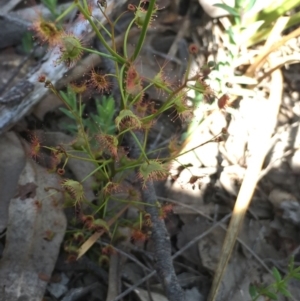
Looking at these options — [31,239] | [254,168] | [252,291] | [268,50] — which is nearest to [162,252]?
[252,291]

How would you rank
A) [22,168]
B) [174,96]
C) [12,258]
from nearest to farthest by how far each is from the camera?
[174,96], [12,258], [22,168]

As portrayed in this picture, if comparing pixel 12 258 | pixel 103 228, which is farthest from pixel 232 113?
pixel 12 258

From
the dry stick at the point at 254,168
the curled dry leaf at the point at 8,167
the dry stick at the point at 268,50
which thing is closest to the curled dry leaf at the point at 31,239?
the curled dry leaf at the point at 8,167

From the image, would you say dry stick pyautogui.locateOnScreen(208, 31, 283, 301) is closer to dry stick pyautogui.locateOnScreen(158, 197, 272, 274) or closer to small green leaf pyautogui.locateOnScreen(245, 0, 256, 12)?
dry stick pyautogui.locateOnScreen(158, 197, 272, 274)

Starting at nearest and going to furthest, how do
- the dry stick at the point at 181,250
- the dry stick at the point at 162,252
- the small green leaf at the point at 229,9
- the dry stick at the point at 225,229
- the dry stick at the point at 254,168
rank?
the dry stick at the point at 162,252, the dry stick at the point at 181,250, the dry stick at the point at 254,168, the dry stick at the point at 225,229, the small green leaf at the point at 229,9

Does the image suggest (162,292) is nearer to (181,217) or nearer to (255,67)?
(181,217)

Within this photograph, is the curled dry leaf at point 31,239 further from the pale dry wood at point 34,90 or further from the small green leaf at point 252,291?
the small green leaf at point 252,291

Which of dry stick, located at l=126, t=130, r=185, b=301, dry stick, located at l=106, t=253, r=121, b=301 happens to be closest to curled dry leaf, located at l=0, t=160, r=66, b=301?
dry stick, located at l=106, t=253, r=121, b=301
